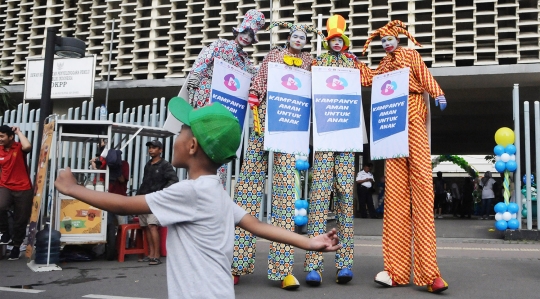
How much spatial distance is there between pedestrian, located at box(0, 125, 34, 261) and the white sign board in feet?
15.1

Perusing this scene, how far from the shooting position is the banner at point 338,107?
4.97 metres

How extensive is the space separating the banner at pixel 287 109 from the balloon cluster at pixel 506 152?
187 inches

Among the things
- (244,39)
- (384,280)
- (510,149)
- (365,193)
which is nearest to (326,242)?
(384,280)

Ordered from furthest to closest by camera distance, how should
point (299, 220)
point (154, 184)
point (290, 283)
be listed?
point (299, 220)
point (154, 184)
point (290, 283)

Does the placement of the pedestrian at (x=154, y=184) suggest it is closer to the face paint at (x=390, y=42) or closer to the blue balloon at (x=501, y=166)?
the face paint at (x=390, y=42)

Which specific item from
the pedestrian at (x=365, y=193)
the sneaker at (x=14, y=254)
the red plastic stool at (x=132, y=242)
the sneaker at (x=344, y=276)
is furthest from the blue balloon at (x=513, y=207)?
the sneaker at (x=14, y=254)

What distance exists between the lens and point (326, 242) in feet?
7.70

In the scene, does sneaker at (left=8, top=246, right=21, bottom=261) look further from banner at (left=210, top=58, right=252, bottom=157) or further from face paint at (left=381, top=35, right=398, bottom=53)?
face paint at (left=381, top=35, right=398, bottom=53)

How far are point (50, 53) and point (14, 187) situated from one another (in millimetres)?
1783

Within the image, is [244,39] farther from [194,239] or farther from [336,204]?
[194,239]

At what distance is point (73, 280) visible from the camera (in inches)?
211

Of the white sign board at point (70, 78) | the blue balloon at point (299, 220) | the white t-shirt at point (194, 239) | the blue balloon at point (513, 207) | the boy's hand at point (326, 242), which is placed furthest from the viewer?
the white sign board at point (70, 78)

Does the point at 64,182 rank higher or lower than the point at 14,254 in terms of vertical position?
higher

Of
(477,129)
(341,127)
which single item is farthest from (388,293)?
(477,129)
